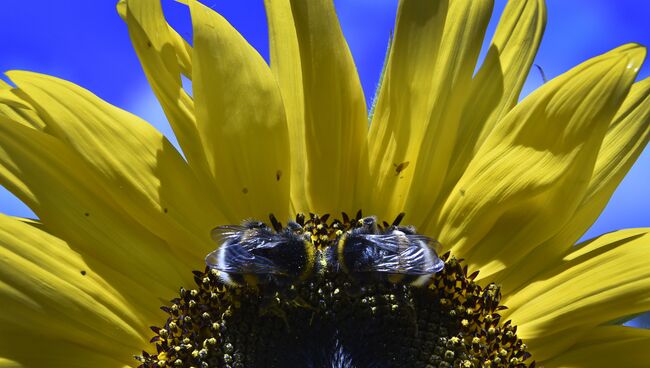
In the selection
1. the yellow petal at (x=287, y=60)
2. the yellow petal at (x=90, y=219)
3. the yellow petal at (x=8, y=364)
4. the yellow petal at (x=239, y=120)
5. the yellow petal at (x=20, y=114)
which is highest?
the yellow petal at (x=287, y=60)

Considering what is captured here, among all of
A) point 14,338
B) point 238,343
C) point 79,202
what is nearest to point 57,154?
point 79,202

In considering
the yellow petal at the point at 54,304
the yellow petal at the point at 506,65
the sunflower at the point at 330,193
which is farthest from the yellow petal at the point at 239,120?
the yellow petal at the point at 506,65

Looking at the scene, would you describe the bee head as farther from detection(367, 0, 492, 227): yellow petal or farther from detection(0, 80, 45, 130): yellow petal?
detection(0, 80, 45, 130): yellow petal

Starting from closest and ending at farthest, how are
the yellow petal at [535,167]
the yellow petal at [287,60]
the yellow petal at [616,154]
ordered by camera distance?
the yellow petal at [535,167], the yellow petal at [616,154], the yellow petal at [287,60]

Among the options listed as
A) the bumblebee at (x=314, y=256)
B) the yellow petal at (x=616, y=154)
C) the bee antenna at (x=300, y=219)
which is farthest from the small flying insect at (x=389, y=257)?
the yellow petal at (x=616, y=154)

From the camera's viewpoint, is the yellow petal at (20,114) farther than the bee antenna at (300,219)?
No

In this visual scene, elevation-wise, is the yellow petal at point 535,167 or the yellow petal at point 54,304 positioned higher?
the yellow petal at point 535,167

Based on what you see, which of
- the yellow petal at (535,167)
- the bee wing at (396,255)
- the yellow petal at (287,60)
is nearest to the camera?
the bee wing at (396,255)

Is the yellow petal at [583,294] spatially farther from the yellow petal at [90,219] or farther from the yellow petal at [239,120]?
the yellow petal at [90,219]
